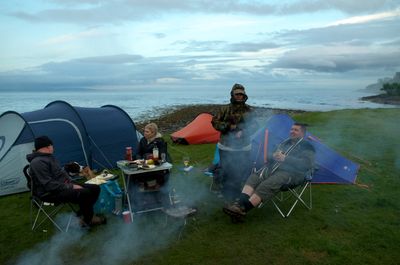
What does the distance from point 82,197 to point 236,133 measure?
2.35m

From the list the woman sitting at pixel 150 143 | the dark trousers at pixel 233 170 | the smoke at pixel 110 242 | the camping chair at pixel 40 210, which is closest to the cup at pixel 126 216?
the smoke at pixel 110 242

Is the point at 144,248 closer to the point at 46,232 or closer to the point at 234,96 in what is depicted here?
the point at 46,232

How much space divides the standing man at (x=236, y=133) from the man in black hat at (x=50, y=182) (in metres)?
2.02

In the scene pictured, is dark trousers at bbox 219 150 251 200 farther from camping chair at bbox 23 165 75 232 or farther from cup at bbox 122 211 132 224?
camping chair at bbox 23 165 75 232

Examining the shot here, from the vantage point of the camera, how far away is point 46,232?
4520 millimetres

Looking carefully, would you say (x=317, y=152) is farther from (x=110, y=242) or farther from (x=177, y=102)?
(x=177, y=102)

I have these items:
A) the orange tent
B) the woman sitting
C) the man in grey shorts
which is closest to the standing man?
the man in grey shorts

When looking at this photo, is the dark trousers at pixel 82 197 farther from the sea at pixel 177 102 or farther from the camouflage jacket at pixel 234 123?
the sea at pixel 177 102

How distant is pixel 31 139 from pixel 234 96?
4.11 m

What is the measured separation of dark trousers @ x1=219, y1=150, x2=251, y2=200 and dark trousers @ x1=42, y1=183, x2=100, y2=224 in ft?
6.52

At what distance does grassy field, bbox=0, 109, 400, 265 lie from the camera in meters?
3.79

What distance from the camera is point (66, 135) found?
705 cm

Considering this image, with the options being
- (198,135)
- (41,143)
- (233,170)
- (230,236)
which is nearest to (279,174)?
(233,170)

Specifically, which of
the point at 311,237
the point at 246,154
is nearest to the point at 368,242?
the point at 311,237
